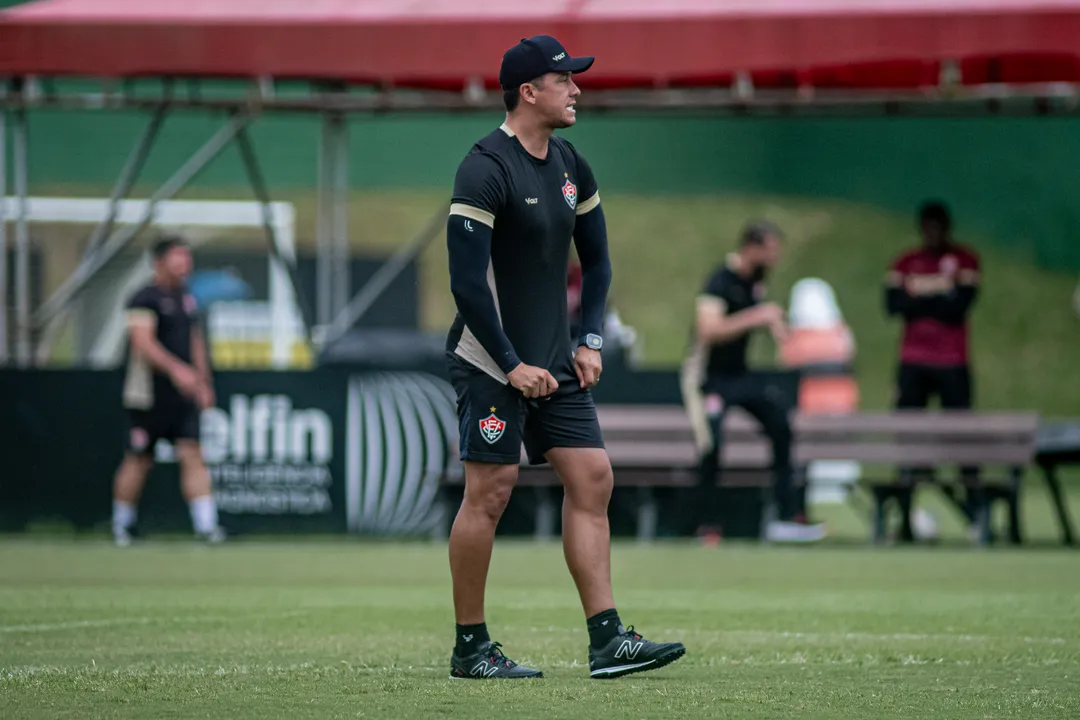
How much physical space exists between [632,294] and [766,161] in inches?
137

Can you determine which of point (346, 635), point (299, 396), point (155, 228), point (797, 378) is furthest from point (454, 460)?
point (155, 228)

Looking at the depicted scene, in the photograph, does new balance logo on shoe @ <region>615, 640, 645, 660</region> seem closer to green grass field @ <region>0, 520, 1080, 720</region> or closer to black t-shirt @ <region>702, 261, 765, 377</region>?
green grass field @ <region>0, 520, 1080, 720</region>

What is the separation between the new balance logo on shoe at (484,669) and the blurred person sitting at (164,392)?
7.67m

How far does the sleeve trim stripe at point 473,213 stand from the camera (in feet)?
20.6

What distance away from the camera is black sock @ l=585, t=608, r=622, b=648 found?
20.7 ft

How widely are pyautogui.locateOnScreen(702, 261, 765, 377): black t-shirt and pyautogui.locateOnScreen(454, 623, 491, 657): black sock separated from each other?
722cm

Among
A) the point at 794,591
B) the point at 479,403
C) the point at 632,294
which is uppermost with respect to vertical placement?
the point at 632,294

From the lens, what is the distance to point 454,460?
1410 cm

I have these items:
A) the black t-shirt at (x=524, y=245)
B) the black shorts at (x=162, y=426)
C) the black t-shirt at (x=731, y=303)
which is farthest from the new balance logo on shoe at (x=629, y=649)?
the black shorts at (x=162, y=426)

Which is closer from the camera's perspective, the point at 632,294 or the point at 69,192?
the point at 69,192

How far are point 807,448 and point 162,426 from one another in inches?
186

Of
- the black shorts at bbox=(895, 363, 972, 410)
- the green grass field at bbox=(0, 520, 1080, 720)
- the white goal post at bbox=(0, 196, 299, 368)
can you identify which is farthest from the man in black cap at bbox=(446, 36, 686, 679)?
the white goal post at bbox=(0, 196, 299, 368)

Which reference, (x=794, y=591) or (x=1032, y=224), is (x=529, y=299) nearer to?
(x=794, y=591)

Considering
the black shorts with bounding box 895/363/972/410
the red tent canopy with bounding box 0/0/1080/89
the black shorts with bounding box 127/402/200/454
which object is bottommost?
the black shorts with bounding box 127/402/200/454
